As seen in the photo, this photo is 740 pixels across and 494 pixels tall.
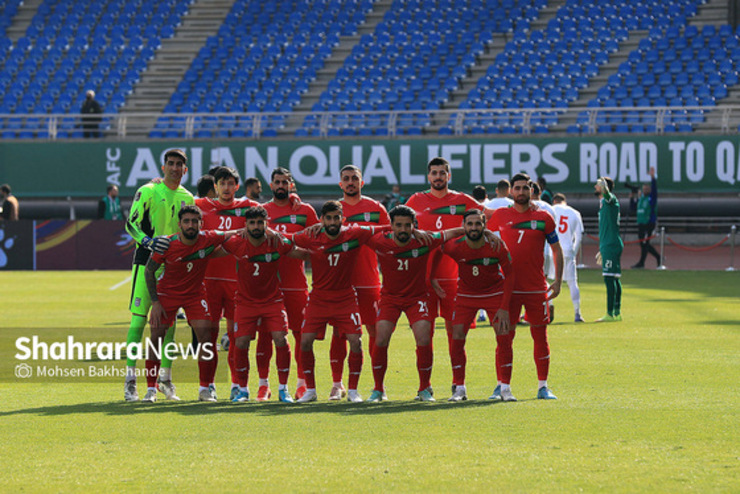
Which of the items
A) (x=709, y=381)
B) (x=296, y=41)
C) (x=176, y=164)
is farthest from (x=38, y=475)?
(x=296, y=41)

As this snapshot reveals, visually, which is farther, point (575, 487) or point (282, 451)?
point (282, 451)

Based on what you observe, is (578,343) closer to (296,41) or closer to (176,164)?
(176,164)

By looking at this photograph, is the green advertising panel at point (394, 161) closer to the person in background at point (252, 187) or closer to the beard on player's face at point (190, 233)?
the person in background at point (252, 187)

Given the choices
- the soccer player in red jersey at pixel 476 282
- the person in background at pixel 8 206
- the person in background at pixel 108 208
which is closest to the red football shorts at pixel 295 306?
the soccer player in red jersey at pixel 476 282

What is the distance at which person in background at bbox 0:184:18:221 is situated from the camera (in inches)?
1109

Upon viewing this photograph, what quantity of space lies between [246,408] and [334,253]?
1.52 meters

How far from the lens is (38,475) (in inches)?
259

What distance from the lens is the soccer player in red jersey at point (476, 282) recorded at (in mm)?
9406

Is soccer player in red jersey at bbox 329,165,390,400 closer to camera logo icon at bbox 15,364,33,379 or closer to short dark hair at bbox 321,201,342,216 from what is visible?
short dark hair at bbox 321,201,342,216

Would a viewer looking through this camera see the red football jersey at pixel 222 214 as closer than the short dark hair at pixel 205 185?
Yes

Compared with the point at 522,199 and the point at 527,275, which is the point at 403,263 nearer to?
the point at 527,275

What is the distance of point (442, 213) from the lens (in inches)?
413

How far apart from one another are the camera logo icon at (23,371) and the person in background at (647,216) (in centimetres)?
1898

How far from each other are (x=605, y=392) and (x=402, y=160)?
21908 millimetres
